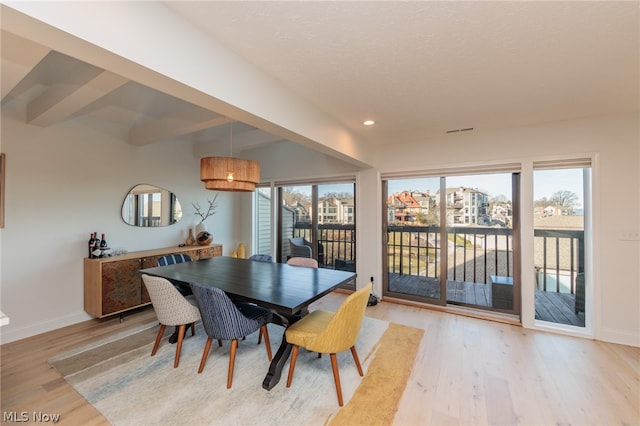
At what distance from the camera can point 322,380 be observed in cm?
214

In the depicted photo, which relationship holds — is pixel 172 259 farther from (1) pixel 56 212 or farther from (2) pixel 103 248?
(1) pixel 56 212

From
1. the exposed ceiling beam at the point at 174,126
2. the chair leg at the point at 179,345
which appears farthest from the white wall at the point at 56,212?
the chair leg at the point at 179,345

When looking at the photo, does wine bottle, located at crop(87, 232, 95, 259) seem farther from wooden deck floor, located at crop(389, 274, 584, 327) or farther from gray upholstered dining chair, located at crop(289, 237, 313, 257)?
wooden deck floor, located at crop(389, 274, 584, 327)

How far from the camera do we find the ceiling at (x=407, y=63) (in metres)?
1.41

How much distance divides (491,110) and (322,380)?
10.2ft

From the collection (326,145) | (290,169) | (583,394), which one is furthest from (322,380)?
(290,169)

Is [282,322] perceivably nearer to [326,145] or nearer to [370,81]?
[326,145]

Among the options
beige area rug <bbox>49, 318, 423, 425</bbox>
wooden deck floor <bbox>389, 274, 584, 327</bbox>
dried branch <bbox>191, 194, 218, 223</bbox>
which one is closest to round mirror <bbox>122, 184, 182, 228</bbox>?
dried branch <bbox>191, 194, 218, 223</bbox>

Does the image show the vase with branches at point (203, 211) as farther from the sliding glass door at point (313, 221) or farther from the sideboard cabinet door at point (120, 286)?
the sideboard cabinet door at point (120, 286)

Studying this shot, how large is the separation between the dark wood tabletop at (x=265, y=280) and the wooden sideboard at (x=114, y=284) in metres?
0.75

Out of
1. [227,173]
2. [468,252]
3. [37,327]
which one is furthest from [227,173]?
[468,252]

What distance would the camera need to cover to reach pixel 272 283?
2422 millimetres

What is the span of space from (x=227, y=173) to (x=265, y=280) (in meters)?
1.11

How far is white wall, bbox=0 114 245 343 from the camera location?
111 inches
